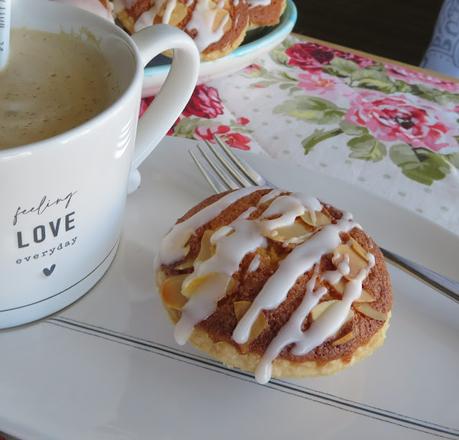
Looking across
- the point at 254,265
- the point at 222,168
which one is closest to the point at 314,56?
the point at 222,168

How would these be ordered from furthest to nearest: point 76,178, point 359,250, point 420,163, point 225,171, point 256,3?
1. point 256,3
2. point 420,163
3. point 225,171
4. point 359,250
5. point 76,178

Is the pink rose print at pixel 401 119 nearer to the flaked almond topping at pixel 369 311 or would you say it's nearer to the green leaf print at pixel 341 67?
the green leaf print at pixel 341 67

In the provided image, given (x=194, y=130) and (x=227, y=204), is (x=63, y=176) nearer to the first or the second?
(x=227, y=204)

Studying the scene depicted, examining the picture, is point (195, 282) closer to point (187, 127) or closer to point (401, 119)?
point (187, 127)

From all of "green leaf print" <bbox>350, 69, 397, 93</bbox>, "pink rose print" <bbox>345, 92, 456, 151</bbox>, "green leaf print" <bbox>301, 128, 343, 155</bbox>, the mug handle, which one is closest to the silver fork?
the mug handle

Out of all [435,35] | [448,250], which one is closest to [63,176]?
[448,250]

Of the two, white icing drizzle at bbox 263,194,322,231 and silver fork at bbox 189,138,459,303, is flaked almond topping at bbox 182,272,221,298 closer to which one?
white icing drizzle at bbox 263,194,322,231
